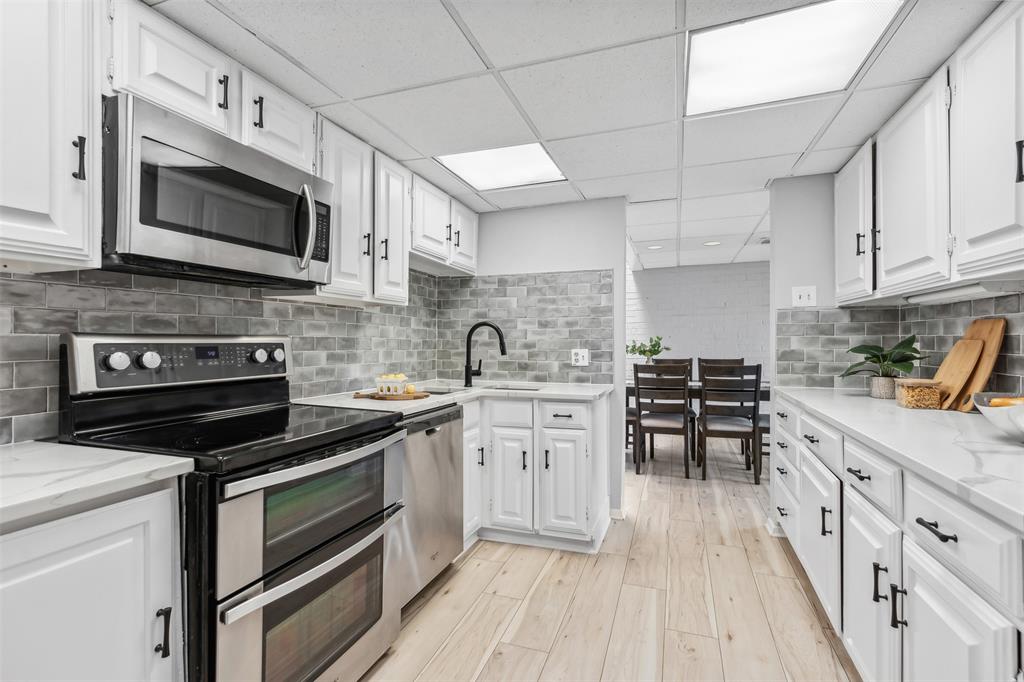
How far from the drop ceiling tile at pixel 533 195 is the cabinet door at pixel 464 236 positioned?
208 mm

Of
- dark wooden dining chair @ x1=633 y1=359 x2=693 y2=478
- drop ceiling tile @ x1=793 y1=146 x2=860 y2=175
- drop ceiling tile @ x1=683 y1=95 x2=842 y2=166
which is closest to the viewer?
drop ceiling tile @ x1=683 y1=95 x2=842 y2=166

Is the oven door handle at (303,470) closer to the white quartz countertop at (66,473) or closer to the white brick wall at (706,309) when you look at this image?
the white quartz countertop at (66,473)

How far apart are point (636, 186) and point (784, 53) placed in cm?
136

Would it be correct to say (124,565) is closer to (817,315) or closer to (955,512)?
(955,512)

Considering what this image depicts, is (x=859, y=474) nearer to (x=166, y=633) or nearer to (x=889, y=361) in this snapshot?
(x=889, y=361)

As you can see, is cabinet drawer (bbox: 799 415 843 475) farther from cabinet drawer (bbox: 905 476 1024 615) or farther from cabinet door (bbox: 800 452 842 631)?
cabinet drawer (bbox: 905 476 1024 615)

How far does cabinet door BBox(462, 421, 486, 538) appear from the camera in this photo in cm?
258

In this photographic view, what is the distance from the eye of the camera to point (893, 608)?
4.26ft

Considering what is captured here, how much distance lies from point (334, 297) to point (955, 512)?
7.15 feet

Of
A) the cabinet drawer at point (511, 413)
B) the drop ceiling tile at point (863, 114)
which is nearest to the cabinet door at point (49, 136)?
the cabinet drawer at point (511, 413)

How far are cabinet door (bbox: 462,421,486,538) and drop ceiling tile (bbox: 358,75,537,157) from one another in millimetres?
1510

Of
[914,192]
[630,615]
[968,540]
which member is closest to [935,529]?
[968,540]

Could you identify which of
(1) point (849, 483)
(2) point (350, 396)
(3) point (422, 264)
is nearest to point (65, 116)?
(2) point (350, 396)

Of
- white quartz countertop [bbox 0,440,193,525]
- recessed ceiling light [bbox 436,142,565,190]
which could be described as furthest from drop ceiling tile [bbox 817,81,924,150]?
white quartz countertop [bbox 0,440,193,525]
